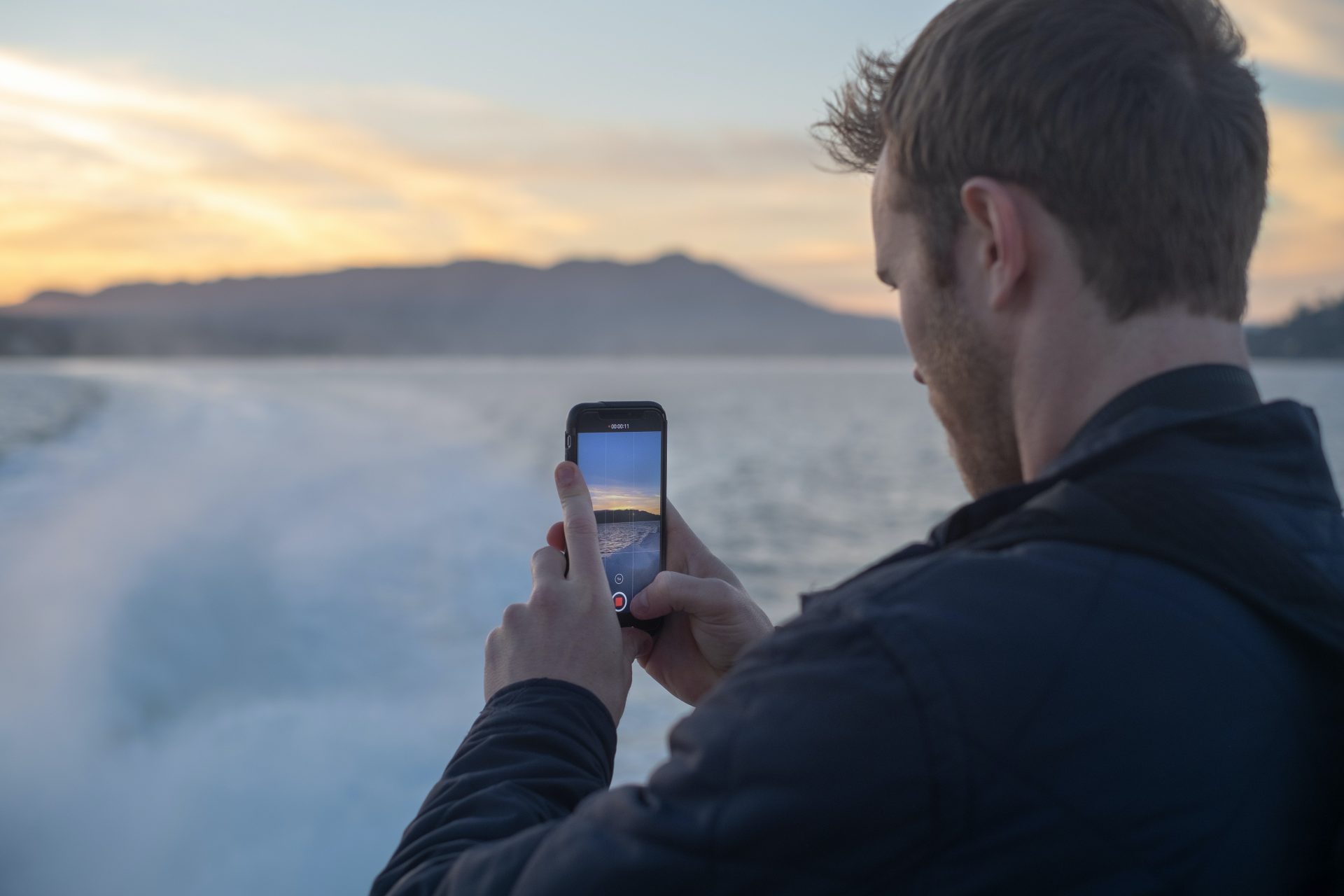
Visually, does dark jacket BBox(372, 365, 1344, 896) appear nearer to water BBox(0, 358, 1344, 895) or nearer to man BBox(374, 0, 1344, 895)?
man BBox(374, 0, 1344, 895)

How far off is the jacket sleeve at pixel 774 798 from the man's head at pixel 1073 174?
43 cm

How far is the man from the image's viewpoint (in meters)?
0.80

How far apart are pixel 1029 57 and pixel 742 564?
1343 cm

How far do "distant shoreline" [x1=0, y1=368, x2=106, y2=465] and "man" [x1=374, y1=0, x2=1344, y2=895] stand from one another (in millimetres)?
12714

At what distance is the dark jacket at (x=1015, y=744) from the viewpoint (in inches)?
31.2

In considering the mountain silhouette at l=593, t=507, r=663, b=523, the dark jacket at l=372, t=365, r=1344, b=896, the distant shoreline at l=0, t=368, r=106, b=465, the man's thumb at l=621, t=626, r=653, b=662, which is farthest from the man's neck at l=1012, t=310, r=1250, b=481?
the distant shoreline at l=0, t=368, r=106, b=465

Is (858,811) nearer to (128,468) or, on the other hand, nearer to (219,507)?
(219,507)

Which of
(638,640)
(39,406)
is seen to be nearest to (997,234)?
(638,640)

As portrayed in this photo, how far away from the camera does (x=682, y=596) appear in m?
1.58

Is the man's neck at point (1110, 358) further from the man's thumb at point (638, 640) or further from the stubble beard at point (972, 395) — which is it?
the man's thumb at point (638, 640)

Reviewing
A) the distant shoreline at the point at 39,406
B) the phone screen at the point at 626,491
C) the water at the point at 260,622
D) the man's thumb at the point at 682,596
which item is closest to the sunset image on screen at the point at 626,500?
the phone screen at the point at 626,491

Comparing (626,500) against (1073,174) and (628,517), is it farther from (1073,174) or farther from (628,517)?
(1073,174)

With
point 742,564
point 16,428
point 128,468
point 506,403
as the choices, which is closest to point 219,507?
point 128,468

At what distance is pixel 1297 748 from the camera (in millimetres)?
860
